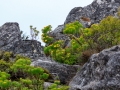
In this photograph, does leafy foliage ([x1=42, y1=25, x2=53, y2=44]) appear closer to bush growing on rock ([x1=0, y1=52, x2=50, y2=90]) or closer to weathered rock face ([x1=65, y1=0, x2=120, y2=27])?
bush growing on rock ([x1=0, y1=52, x2=50, y2=90])

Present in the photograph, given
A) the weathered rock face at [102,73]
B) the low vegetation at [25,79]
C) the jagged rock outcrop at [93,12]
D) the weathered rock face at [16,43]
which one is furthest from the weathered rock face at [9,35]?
the weathered rock face at [102,73]

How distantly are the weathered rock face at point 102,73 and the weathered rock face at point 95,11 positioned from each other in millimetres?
15703

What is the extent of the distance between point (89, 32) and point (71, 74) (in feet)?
7.54

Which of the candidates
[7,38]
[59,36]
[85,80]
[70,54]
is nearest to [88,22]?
[59,36]

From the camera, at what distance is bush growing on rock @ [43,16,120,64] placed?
17.1m

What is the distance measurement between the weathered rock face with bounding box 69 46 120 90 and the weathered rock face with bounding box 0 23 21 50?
12704 millimetres

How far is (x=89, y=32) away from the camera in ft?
58.5

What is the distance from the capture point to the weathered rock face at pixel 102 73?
34.3ft

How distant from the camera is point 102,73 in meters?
10.9

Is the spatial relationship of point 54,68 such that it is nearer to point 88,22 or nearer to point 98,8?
point 88,22

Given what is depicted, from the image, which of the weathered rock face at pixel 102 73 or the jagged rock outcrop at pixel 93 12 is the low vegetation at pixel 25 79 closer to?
the weathered rock face at pixel 102 73

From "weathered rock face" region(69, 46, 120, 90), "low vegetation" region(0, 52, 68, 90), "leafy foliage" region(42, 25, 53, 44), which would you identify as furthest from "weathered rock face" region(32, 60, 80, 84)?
"weathered rock face" region(69, 46, 120, 90)

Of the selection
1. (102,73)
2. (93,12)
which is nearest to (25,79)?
(102,73)

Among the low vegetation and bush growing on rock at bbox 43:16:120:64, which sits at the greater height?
bush growing on rock at bbox 43:16:120:64
